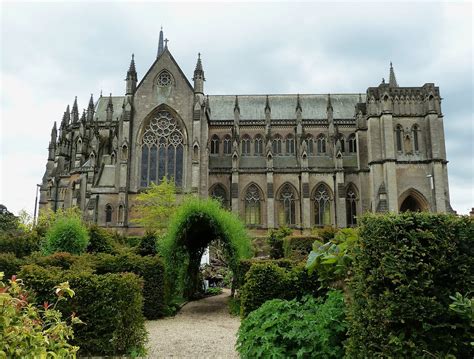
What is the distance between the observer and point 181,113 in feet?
127

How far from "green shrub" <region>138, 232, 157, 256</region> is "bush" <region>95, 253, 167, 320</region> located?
5145 mm

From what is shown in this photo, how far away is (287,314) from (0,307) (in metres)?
5.29

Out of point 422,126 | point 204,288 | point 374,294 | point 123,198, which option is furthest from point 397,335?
point 422,126

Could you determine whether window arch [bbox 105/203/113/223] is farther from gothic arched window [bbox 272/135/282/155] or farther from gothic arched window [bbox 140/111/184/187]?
gothic arched window [bbox 272/135/282/155]

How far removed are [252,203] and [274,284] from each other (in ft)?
101

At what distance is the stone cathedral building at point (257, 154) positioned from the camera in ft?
120

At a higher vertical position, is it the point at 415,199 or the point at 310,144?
the point at 310,144

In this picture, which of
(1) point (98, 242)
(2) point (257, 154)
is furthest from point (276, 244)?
(2) point (257, 154)

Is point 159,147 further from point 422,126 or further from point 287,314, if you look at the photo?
point 287,314

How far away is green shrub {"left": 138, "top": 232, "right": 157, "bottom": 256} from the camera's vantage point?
2029cm

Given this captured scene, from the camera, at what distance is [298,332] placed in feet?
23.1

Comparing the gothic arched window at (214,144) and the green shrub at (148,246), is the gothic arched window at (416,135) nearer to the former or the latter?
the gothic arched window at (214,144)

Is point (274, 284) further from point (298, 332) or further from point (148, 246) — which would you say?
point (148, 246)

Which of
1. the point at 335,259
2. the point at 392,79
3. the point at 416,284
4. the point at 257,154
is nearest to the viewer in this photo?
the point at 416,284
